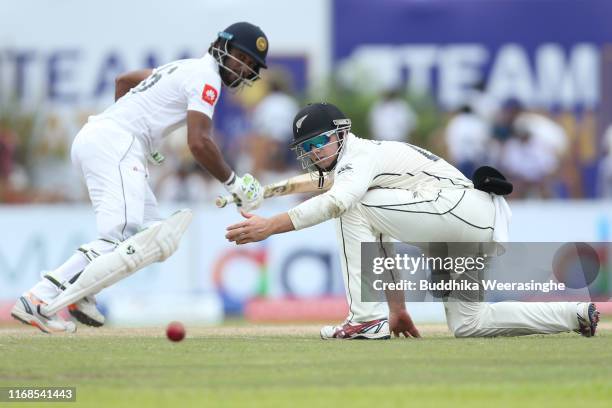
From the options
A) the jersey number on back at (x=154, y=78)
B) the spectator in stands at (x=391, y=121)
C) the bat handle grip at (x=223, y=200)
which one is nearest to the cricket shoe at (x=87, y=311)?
the bat handle grip at (x=223, y=200)

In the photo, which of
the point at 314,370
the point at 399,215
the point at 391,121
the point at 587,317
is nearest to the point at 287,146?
the point at 391,121

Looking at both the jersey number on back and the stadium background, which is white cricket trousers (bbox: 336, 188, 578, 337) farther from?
the stadium background

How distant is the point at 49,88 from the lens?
61.5 feet

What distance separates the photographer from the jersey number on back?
26.2 feet

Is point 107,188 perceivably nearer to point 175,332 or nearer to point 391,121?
point 175,332

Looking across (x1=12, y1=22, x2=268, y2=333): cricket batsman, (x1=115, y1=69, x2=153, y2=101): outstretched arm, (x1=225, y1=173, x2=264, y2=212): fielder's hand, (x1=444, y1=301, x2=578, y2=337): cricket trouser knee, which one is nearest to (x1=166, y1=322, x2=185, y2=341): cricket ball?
(x1=12, y1=22, x2=268, y2=333): cricket batsman

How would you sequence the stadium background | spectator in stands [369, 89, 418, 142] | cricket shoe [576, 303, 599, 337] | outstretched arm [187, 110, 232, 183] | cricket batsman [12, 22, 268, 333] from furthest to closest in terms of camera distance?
the stadium background, spectator in stands [369, 89, 418, 142], outstretched arm [187, 110, 232, 183], cricket batsman [12, 22, 268, 333], cricket shoe [576, 303, 599, 337]

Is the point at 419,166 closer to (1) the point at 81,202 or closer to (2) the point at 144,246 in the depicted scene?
(2) the point at 144,246

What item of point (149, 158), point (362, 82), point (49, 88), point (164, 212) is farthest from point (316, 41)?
point (149, 158)

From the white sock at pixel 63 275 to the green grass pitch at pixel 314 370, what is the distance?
275 millimetres

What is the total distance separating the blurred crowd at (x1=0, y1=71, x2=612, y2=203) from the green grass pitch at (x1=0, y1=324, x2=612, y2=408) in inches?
325

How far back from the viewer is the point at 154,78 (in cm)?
802

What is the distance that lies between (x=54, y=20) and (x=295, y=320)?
8.35 metres

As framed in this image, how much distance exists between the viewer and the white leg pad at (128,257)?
720 cm
